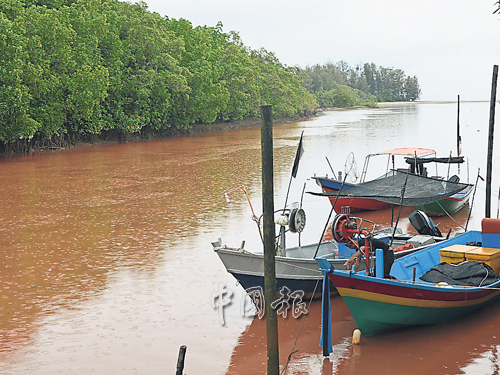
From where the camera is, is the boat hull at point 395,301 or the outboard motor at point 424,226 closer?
the boat hull at point 395,301

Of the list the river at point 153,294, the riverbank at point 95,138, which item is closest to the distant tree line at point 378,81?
the riverbank at point 95,138

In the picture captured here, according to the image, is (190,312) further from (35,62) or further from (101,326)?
(35,62)

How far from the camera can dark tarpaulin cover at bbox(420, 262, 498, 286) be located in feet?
28.4

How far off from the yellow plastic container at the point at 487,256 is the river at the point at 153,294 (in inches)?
34.5

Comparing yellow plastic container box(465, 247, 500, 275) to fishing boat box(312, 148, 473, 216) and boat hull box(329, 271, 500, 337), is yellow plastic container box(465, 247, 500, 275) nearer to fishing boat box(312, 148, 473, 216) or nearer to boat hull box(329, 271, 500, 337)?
boat hull box(329, 271, 500, 337)

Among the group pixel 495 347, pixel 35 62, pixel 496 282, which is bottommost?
pixel 495 347

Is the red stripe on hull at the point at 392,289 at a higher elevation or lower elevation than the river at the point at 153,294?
higher

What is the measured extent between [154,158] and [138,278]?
73.1 ft

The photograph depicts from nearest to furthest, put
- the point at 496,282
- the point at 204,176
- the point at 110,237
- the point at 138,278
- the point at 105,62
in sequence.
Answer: the point at 496,282, the point at 138,278, the point at 110,237, the point at 204,176, the point at 105,62

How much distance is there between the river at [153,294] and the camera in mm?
7762

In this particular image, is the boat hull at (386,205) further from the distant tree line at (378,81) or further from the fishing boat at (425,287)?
the distant tree line at (378,81)

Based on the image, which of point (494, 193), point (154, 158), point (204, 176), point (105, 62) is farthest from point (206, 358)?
point (105, 62)

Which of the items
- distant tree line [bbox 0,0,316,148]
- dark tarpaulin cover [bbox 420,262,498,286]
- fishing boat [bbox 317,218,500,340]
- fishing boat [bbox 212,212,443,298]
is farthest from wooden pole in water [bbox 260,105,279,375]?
distant tree line [bbox 0,0,316,148]

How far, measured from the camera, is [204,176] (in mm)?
25672
